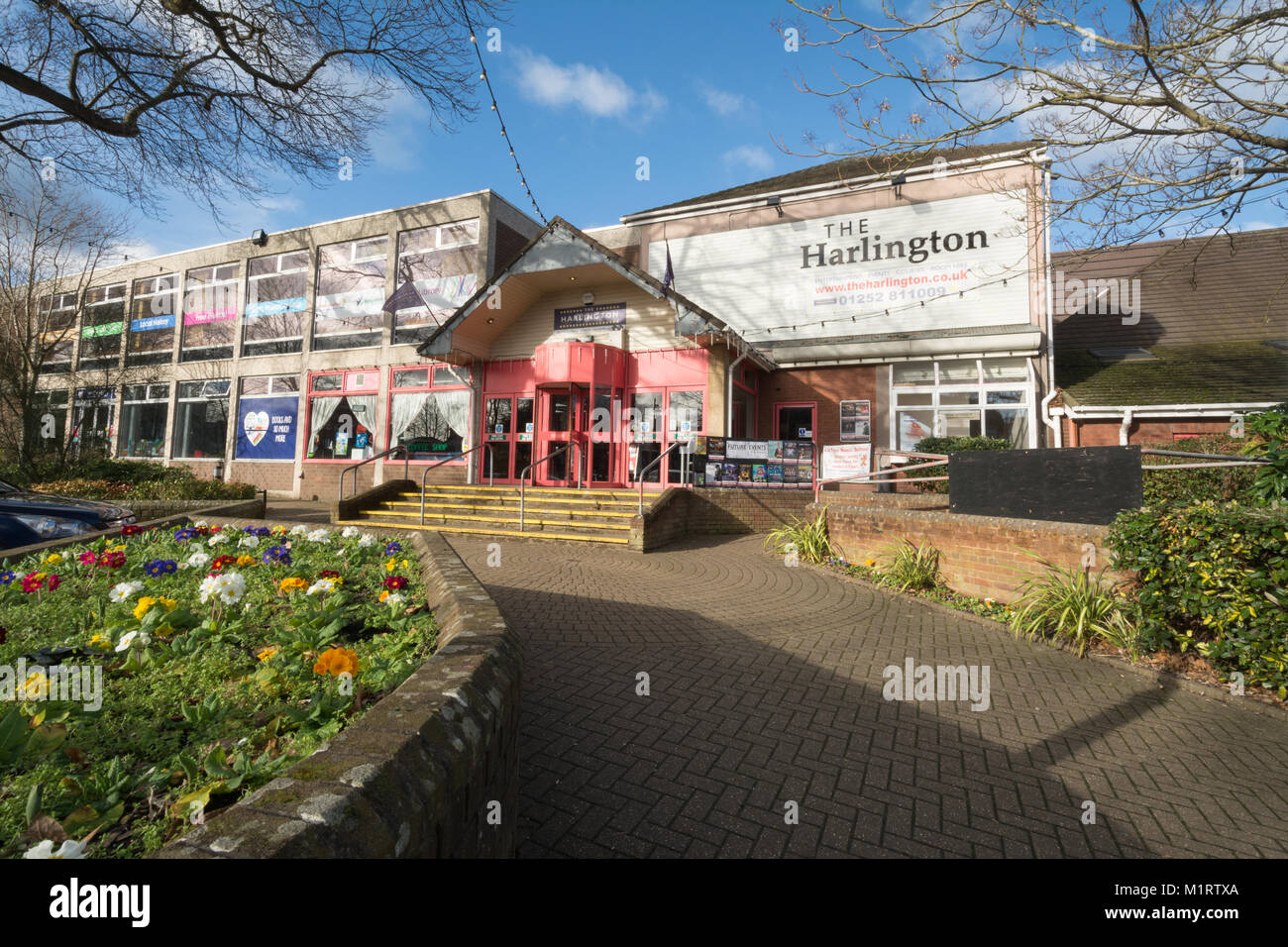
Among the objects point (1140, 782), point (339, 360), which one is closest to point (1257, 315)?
point (1140, 782)

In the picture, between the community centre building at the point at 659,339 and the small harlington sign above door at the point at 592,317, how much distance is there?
0.16 feet

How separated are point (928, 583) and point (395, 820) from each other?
684 cm

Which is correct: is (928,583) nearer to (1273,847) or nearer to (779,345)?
(1273,847)

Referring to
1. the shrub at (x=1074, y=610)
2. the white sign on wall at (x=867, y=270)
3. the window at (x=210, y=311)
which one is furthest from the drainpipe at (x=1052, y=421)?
the window at (x=210, y=311)

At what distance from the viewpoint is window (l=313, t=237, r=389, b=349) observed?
16.9 m

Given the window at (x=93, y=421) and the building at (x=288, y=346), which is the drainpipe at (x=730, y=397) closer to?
the building at (x=288, y=346)

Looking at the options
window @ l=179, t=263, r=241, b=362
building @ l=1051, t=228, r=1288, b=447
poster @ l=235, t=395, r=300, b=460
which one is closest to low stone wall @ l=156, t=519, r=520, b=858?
building @ l=1051, t=228, r=1288, b=447

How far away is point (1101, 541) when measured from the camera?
504 centimetres

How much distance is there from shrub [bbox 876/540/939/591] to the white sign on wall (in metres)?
8.38

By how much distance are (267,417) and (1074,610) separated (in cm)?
2081

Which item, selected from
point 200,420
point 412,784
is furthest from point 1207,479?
point 200,420

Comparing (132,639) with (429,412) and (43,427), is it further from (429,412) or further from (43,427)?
(43,427)

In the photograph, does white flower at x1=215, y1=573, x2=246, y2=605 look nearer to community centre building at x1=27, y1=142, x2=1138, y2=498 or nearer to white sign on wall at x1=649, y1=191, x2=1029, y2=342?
community centre building at x1=27, y1=142, x2=1138, y2=498
